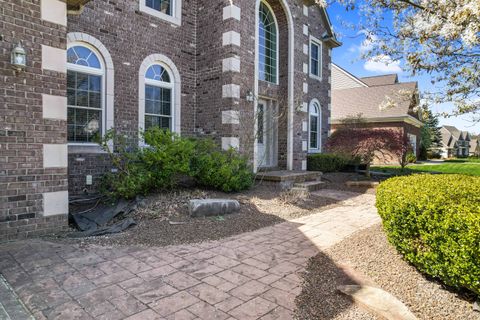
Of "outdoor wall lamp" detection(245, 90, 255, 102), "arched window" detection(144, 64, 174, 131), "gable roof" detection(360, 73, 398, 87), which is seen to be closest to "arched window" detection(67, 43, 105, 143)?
"arched window" detection(144, 64, 174, 131)

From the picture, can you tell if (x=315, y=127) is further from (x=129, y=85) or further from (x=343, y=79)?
(x=343, y=79)

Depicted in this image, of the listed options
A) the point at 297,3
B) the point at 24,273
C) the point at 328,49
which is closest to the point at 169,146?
the point at 24,273

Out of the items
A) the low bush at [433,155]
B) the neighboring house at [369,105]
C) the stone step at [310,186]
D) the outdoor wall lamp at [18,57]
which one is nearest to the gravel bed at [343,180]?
the stone step at [310,186]

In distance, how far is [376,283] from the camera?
11.0 feet

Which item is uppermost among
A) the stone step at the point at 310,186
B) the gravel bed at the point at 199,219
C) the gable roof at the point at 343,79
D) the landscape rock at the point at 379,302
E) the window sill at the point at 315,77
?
the gable roof at the point at 343,79

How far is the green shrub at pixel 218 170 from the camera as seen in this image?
7615 mm

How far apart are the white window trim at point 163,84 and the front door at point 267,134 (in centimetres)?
289

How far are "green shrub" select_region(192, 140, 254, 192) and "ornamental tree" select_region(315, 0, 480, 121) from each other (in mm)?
3992

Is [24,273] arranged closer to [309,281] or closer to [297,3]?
[309,281]

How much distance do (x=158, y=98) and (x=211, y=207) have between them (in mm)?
4107

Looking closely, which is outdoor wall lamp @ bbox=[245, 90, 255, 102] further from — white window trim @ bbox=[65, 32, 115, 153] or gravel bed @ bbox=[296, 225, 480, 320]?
gravel bed @ bbox=[296, 225, 480, 320]

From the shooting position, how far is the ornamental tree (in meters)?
4.12

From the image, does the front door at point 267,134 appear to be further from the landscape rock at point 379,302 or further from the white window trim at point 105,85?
the landscape rock at point 379,302

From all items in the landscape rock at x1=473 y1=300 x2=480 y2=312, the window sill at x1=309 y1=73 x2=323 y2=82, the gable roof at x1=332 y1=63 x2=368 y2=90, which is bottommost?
the landscape rock at x1=473 y1=300 x2=480 y2=312
